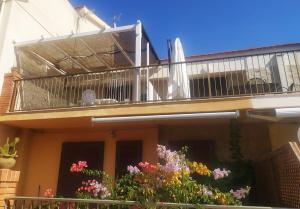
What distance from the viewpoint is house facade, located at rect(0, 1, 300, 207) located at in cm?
834

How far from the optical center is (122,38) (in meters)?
10.5

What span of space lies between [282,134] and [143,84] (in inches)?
216

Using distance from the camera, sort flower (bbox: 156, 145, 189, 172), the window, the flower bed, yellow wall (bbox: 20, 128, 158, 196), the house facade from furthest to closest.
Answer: yellow wall (bbox: 20, 128, 158, 196) < the window < the house facade < flower (bbox: 156, 145, 189, 172) < the flower bed

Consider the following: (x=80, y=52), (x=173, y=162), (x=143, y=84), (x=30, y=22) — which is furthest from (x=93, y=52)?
(x=173, y=162)

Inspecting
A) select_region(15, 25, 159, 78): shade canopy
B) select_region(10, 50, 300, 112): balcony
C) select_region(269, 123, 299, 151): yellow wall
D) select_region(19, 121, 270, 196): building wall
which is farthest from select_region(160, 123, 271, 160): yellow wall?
select_region(15, 25, 159, 78): shade canopy

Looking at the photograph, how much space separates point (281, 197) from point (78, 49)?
351 inches

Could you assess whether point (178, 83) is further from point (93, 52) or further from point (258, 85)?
point (93, 52)

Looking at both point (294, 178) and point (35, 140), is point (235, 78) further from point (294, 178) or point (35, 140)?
point (35, 140)

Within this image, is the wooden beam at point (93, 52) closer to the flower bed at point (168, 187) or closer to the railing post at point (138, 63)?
the railing post at point (138, 63)

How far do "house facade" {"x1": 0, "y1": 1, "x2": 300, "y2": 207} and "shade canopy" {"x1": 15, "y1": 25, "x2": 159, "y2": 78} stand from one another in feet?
0.13

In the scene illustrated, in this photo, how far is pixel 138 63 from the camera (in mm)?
9531

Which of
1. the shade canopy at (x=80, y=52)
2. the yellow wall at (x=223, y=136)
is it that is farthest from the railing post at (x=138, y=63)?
the yellow wall at (x=223, y=136)

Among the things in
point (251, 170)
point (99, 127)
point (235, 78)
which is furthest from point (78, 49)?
point (251, 170)

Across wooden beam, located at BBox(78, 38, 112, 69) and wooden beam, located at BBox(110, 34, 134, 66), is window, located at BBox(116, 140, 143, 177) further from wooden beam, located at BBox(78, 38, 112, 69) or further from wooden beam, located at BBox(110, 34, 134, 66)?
wooden beam, located at BBox(78, 38, 112, 69)
